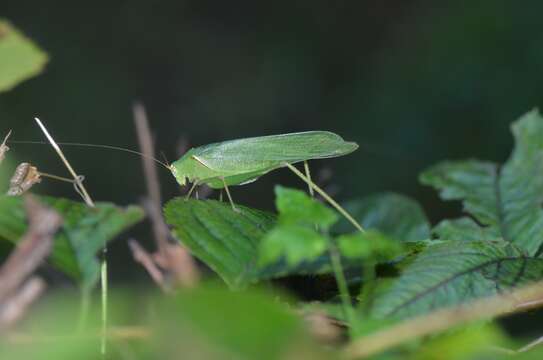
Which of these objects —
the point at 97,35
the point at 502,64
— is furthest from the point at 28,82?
the point at 502,64

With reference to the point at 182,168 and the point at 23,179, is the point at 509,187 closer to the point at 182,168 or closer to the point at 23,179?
the point at 182,168

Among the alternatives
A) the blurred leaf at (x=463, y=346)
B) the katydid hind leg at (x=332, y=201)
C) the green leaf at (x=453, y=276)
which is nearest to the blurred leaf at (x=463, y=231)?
the katydid hind leg at (x=332, y=201)

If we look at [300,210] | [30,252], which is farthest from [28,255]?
[300,210]

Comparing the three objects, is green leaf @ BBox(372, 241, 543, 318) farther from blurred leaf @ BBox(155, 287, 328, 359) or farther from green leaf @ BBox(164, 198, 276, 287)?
blurred leaf @ BBox(155, 287, 328, 359)

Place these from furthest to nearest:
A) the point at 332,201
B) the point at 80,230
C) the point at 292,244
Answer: the point at 332,201 → the point at 80,230 → the point at 292,244

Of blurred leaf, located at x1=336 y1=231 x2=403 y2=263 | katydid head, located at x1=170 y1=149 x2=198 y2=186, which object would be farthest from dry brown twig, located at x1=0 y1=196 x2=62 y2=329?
katydid head, located at x1=170 y1=149 x2=198 y2=186

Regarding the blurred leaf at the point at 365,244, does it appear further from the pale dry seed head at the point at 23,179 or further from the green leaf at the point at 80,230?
the pale dry seed head at the point at 23,179
